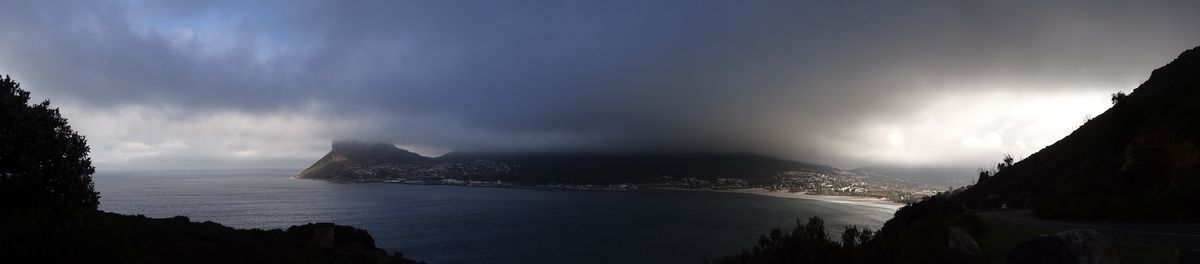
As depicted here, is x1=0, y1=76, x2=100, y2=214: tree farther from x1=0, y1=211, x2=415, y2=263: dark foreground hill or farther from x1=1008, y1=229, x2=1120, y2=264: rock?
x1=1008, y1=229, x2=1120, y2=264: rock

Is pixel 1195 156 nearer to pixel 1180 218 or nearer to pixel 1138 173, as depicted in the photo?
pixel 1138 173

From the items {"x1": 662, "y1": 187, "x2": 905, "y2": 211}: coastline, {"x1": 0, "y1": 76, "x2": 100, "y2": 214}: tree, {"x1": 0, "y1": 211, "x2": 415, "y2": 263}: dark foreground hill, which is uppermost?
{"x1": 0, "y1": 76, "x2": 100, "y2": 214}: tree

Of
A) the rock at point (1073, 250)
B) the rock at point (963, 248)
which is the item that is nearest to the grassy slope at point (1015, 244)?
the rock at point (963, 248)

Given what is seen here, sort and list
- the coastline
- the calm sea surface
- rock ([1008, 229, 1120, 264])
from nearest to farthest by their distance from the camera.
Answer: rock ([1008, 229, 1120, 264]) < the calm sea surface < the coastline

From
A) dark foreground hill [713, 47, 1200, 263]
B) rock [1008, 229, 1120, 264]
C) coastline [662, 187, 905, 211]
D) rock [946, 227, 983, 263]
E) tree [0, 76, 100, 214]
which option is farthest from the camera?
coastline [662, 187, 905, 211]

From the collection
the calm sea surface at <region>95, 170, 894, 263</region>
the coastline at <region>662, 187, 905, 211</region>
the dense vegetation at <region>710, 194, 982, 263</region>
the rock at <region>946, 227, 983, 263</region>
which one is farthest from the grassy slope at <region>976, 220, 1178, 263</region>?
the coastline at <region>662, 187, 905, 211</region>

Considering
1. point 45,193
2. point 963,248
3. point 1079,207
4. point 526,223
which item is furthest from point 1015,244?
point 526,223
